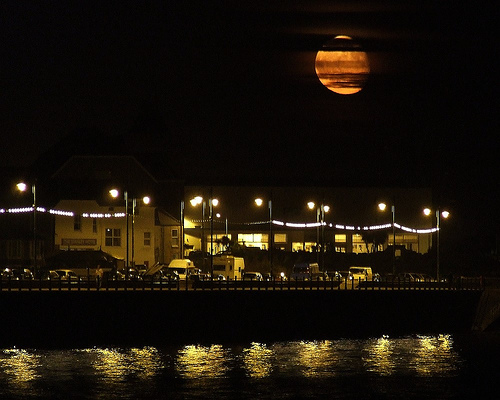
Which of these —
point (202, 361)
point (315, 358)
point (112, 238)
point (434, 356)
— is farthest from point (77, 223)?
point (434, 356)

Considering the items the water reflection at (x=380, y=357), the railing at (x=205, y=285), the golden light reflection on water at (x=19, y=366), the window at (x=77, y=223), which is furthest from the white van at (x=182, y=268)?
the golden light reflection on water at (x=19, y=366)

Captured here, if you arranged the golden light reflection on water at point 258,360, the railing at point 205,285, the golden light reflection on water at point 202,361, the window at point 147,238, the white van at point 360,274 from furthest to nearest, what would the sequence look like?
1. the window at point 147,238
2. the white van at point 360,274
3. the railing at point 205,285
4. the golden light reflection on water at point 258,360
5. the golden light reflection on water at point 202,361

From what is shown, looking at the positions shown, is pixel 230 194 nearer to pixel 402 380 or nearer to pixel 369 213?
pixel 369 213

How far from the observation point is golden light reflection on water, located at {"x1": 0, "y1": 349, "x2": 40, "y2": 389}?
4234 centimetres

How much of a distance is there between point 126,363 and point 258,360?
6.55 metres

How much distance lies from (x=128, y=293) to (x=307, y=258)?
120 ft

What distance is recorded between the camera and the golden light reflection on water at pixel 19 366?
1667 inches

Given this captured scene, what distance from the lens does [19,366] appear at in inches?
1806

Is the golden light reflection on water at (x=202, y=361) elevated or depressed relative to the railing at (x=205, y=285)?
depressed

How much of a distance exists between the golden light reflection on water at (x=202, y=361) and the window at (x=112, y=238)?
29.8m

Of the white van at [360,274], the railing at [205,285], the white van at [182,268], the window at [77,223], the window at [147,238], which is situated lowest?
the railing at [205,285]

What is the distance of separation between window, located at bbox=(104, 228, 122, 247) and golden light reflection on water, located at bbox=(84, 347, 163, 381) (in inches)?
1196

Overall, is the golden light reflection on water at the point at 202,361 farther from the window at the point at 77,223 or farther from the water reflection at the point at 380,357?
the window at the point at 77,223

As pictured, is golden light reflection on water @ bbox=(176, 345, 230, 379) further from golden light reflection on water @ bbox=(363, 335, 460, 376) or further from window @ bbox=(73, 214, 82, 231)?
window @ bbox=(73, 214, 82, 231)
